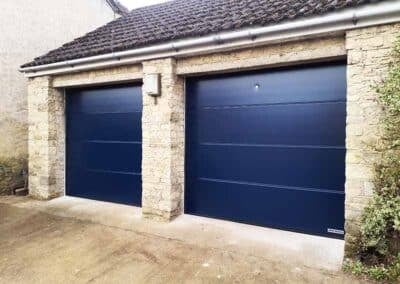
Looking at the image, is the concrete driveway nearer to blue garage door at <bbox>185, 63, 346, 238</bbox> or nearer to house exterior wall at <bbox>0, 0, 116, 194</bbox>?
blue garage door at <bbox>185, 63, 346, 238</bbox>

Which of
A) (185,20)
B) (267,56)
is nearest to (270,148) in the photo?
(267,56)

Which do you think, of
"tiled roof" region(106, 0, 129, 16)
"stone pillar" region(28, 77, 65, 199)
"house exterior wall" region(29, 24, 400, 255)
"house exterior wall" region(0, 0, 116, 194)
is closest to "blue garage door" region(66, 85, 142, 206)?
"stone pillar" region(28, 77, 65, 199)

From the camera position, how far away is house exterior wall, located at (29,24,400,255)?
3.52m

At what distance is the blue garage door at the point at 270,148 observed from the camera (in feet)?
13.8

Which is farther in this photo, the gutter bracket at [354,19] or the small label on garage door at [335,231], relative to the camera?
the small label on garage door at [335,231]

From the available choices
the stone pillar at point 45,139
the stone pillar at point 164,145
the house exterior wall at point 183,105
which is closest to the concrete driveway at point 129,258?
the stone pillar at point 164,145

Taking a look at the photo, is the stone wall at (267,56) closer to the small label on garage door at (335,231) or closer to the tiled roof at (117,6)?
the small label on garage door at (335,231)

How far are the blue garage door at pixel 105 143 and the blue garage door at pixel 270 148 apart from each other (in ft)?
4.06

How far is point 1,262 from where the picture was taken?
3.66 meters

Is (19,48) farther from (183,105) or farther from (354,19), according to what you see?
(354,19)

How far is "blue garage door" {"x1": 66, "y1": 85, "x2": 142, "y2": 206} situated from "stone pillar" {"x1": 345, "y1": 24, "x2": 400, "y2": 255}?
373 cm

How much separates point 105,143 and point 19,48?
345 centimetres

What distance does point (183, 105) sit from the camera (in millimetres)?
5227

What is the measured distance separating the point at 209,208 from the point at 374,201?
2659 mm
